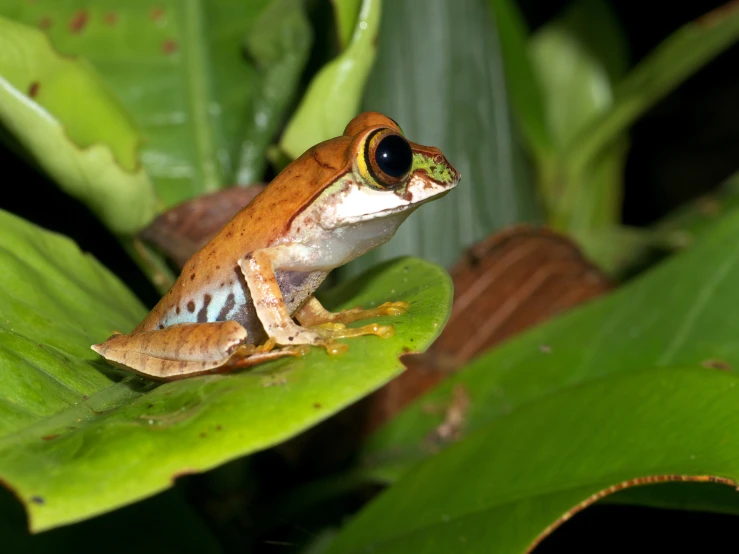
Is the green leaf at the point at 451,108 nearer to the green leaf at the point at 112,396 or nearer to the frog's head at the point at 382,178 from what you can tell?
the frog's head at the point at 382,178

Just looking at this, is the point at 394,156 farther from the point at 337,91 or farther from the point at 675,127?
the point at 675,127

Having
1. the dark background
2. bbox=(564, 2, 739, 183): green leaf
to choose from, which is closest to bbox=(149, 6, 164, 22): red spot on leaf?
bbox=(564, 2, 739, 183): green leaf

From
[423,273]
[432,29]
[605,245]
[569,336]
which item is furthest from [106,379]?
[605,245]

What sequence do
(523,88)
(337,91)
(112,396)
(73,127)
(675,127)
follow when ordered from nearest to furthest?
(112,396) → (337,91) → (73,127) → (523,88) → (675,127)

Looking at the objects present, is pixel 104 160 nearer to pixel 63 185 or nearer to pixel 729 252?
pixel 63 185

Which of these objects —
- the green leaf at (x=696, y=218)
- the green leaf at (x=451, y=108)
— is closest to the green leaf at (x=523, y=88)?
the green leaf at (x=451, y=108)

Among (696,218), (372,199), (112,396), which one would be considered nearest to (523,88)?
(696,218)

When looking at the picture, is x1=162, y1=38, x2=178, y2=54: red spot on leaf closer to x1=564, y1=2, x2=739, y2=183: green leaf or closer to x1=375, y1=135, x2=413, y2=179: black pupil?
x1=375, y1=135, x2=413, y2=179: black pupil
